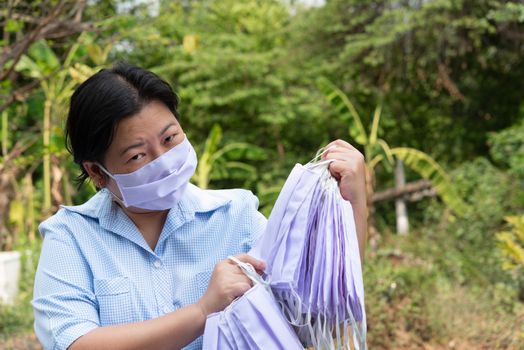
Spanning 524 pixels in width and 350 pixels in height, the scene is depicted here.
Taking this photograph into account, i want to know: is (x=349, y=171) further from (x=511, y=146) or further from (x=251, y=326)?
(x=511, y=146)

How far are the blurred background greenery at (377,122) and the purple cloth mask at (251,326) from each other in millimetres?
4294

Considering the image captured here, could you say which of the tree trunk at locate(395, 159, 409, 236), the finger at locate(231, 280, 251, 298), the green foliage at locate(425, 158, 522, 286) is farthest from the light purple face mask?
the tree trunk at locate(395, 159, 409, 236)

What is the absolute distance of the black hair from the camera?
1.52 m

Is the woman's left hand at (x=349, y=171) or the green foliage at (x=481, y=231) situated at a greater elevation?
the woman's left hand at (x=349, y=171)

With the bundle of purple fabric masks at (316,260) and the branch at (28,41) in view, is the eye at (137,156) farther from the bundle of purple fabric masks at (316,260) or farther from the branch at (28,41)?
the branch at (28,41)

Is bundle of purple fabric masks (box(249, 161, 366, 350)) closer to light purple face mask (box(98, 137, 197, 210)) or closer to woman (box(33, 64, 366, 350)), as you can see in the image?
woman (box(33, 64, 366, 350))

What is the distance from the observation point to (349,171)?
1505 millimetres

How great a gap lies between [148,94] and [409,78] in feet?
30.3

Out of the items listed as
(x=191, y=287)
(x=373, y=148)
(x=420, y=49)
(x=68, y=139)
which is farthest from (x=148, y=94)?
(x=420, y=49)

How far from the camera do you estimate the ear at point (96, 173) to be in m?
1.62

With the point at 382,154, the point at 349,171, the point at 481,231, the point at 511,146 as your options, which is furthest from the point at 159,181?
the point at 511,146

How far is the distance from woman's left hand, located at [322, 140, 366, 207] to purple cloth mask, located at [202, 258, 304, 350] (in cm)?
28

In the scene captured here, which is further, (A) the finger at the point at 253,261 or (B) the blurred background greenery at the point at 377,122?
(B) the blurred background greenery at the point at 377,122

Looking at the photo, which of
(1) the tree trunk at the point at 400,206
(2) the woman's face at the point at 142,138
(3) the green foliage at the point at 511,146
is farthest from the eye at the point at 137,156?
(1) the tree trunk at the point at 400,206
